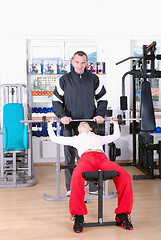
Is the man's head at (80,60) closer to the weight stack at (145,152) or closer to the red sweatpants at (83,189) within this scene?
the red sweatpants at (83,189)

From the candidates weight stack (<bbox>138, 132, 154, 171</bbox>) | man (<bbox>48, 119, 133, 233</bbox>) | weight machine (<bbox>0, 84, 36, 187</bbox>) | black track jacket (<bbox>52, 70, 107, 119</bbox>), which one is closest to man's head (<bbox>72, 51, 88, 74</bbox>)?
black track jacket (<bbox>52, 70, 107, 119</bbox>)

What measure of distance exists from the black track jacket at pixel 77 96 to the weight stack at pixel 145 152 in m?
1.32

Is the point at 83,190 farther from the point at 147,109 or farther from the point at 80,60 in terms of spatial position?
the point at 147,109

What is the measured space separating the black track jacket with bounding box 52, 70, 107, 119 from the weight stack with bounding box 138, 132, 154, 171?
1.32 meters

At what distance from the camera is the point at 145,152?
4.77 m

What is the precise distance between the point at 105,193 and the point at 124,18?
3200mm

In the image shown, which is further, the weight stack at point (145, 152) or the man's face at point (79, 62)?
the weight stack at point (145, 152)

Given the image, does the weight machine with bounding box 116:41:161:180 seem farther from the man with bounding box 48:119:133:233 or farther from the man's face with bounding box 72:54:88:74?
the man with bounding box 48:119:133:233

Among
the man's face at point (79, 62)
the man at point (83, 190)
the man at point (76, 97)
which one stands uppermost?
the man's face at point (79, 62)

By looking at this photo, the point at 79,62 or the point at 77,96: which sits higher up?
the point at 79,62

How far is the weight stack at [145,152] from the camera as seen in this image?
462 cm

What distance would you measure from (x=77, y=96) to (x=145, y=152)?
1802 mm

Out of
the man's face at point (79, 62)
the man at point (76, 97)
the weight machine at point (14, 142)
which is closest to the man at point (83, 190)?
the man at point (76, 97)

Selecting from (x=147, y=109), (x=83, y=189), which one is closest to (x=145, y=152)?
(x=147, y=109)
